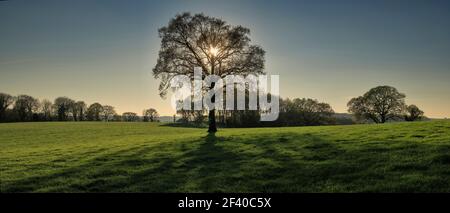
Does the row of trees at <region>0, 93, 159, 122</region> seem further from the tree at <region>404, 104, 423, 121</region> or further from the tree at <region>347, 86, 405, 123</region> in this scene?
the tree at <region>404, 104, 423, 121</region>

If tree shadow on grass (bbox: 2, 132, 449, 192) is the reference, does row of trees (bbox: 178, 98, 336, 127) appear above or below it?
above

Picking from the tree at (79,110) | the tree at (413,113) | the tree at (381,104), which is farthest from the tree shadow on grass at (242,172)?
the tree at (79,110)

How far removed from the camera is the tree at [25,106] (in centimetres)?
11669

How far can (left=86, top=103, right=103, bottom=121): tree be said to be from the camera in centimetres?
13438

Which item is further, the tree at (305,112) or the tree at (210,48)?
the tree at (305,112)

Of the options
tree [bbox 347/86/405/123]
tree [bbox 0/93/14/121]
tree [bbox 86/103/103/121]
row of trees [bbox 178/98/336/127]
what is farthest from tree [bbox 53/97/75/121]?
tree [bbox 347/86/405/123]

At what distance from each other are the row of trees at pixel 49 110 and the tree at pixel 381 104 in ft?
303

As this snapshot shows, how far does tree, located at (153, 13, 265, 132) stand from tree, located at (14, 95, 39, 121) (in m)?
99.8

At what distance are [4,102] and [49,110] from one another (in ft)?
52.6

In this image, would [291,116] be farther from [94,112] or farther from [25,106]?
[25,106]

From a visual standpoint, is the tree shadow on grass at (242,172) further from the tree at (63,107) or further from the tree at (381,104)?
the tree at (63,107)

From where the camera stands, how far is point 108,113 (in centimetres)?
14950

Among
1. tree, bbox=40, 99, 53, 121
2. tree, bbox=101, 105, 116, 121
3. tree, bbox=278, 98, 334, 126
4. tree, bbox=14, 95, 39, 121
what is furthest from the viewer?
tree, bbox=101, 105, 116, 121
